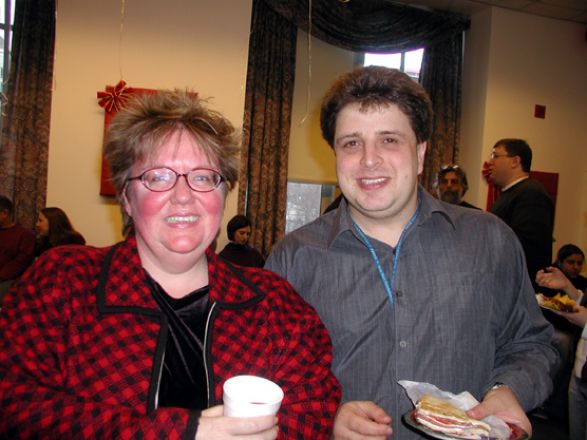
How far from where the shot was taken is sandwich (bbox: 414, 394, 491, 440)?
129 centimetres

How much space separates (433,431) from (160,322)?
2.62 feet

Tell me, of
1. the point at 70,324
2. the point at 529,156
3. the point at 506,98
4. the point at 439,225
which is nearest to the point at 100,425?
the point at 70,324

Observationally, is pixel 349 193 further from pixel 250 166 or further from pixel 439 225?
pixel 250 166

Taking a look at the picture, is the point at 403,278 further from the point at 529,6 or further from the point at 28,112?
the point at 529,6

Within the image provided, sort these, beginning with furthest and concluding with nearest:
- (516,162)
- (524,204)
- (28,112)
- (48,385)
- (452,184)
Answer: (28,112) → (516,162) → (524,204) → (452,184) → (48,385)

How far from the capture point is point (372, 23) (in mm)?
6336

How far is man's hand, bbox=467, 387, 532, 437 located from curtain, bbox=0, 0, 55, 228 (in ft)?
16.9

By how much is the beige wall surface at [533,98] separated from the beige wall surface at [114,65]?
131 inches

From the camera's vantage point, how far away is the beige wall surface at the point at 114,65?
4.86m

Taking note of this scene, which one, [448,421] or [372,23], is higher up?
[372,23]

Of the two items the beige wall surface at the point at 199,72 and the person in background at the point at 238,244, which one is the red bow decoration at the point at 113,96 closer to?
the beige wall surface at the point at 199,72

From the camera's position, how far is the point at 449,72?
6695mm

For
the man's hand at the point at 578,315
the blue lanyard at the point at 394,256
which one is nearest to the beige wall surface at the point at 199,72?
the man's hand at the point at 578,315

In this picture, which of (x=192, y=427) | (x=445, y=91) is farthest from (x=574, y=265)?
(x=192, y=427)
